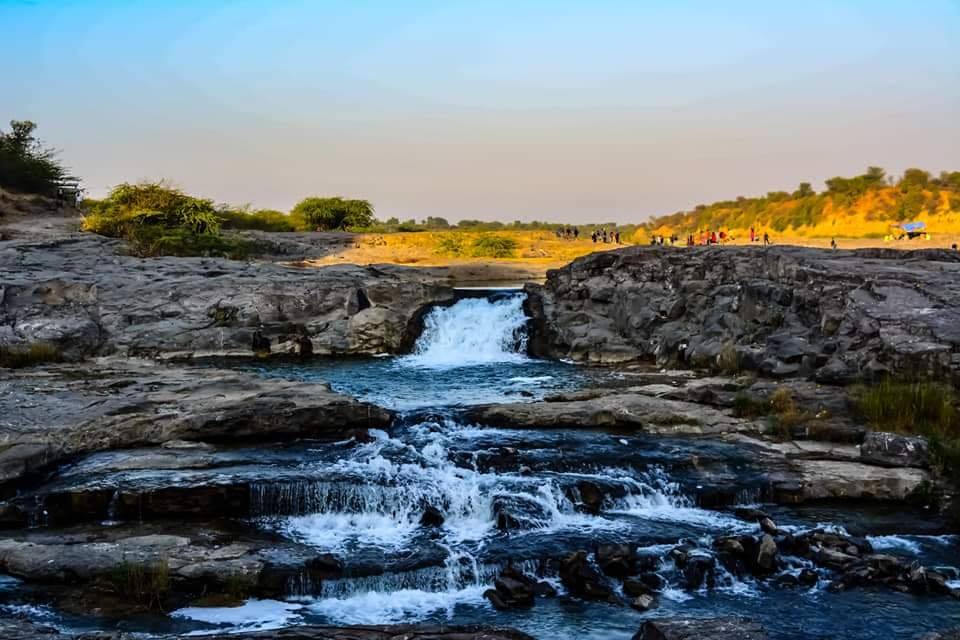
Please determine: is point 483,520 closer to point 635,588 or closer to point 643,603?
point 635,588

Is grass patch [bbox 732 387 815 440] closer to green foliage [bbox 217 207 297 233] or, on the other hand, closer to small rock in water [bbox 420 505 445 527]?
small rock in water [bbox 420 505 445 527]

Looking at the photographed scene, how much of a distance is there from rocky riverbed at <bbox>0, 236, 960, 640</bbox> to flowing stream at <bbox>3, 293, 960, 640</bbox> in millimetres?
36

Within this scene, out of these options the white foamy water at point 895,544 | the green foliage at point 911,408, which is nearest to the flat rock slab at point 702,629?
the white foamy water at point 895,544

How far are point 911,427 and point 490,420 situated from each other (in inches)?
248

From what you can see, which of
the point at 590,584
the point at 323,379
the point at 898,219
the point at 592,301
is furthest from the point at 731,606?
the point at 898,219

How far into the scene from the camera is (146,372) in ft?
52.4

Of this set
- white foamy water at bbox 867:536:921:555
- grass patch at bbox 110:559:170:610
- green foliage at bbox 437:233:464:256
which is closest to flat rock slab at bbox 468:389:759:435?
white foamy water at bbox 867:536:921:555

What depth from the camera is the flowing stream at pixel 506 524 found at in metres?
7.67

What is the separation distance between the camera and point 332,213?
57.9 m

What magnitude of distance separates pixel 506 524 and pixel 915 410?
6.78m

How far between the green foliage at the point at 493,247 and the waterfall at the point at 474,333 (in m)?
22.4

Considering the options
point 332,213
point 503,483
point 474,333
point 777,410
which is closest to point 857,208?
point 332,213

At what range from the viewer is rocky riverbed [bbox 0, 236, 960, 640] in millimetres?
7828

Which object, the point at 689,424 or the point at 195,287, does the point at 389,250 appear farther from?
the point at 689,424
